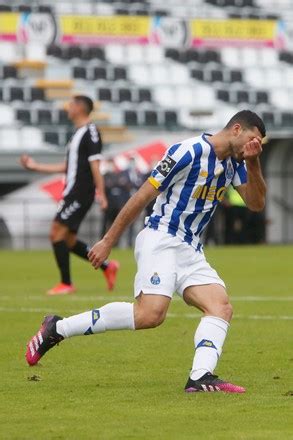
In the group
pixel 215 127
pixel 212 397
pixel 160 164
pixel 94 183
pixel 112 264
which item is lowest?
pixel 215 127

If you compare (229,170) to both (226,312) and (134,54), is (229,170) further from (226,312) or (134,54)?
(134,54)

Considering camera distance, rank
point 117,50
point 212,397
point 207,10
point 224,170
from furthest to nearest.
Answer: point 207,10, point 117,50, point 224,170, point 212,397

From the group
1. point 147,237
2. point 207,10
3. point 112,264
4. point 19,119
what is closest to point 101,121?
point 19,119

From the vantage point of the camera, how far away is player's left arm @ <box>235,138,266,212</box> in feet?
23.8

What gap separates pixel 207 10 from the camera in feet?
125

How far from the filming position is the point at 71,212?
14.6 metres

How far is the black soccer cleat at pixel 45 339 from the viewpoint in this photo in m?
7.89

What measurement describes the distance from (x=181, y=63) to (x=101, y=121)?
198 inches

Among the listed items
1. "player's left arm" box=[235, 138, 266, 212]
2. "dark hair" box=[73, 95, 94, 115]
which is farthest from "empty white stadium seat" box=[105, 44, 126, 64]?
"player's left arm" box=[235, 138, 266, 212]

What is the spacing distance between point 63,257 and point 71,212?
20.3 inches

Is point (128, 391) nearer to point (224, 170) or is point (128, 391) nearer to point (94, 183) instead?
point (224, 170)

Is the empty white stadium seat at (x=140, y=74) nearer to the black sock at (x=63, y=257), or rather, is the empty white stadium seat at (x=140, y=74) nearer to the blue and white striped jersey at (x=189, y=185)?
the black sock at (x=63, y=257)

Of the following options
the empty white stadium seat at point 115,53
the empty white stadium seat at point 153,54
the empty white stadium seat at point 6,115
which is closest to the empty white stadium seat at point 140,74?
the empty white stadium seat at point 115,53

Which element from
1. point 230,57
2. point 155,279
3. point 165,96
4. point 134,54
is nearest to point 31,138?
point 165,96
